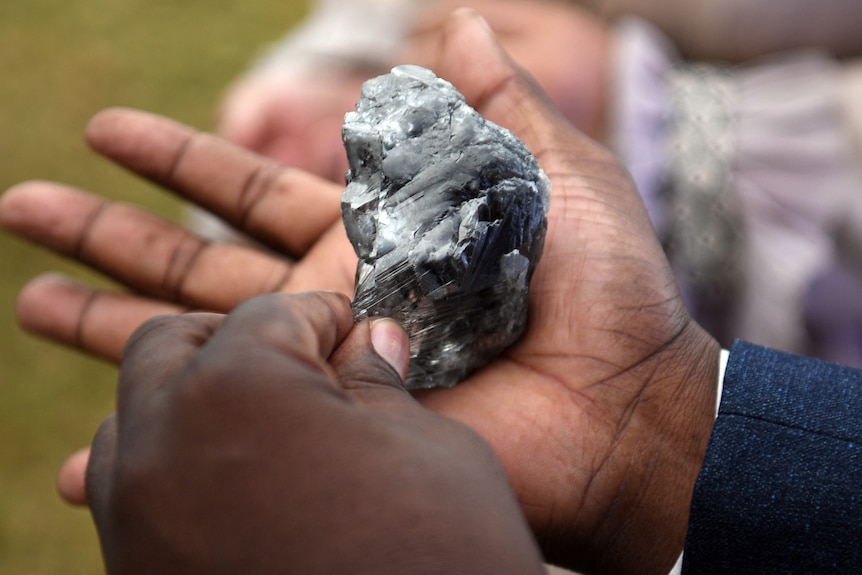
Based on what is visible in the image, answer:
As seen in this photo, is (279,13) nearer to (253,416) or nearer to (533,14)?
(533,14)

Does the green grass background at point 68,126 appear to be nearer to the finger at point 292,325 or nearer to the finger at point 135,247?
the finger at point 135,247

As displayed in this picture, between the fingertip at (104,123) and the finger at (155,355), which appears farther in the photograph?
the fingertip at (104,123)

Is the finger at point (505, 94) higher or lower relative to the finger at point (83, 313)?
higher

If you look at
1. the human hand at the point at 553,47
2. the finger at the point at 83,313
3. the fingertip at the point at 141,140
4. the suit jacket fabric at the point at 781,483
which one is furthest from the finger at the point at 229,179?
the suit jacket fabric at the point at 781,483

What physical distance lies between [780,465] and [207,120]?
7.98ft

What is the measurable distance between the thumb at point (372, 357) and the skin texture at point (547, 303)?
163 millimetres

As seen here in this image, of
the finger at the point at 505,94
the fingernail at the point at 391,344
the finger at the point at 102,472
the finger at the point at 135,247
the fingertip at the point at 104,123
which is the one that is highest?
the finger at the point at 505,94

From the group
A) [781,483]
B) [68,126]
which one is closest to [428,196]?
[781,483]

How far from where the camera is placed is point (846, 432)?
98 cm

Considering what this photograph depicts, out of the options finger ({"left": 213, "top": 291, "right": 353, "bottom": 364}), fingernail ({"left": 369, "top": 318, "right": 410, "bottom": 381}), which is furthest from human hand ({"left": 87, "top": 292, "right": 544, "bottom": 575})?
fingernail ({"left": 369, "top": 318, "right": 410, "bottom": 381})

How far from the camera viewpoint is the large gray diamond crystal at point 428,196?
1002 mm

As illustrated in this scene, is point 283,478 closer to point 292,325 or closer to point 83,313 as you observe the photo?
point 292,325

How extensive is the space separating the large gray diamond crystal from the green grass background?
4.95 feet

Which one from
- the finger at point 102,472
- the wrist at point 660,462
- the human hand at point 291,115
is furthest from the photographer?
the human hand at point 291,115
